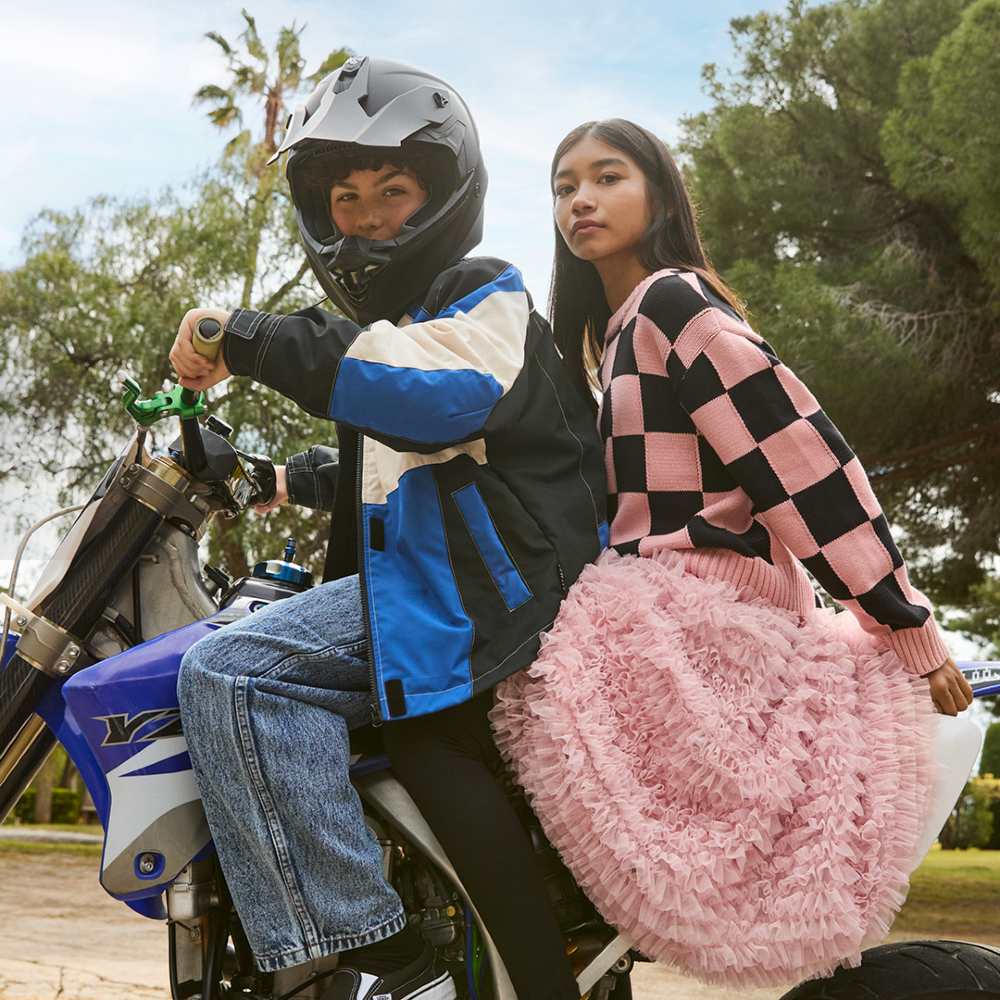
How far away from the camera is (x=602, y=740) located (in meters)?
1.88

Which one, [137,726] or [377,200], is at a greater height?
[377,200]

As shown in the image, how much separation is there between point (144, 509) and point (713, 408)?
1.05 meters

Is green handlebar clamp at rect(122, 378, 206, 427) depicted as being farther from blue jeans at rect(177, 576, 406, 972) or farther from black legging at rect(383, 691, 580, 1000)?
black legging at rect(383, 691, 580, 1000)

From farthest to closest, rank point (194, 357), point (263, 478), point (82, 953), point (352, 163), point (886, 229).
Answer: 1. point (886, 229)
2. point (82, 953)
3. point (263, 478)
4. point (352, 163)
5. point (194, 357)

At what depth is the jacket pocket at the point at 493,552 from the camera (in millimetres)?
1935

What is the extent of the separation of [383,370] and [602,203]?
0.80 meters

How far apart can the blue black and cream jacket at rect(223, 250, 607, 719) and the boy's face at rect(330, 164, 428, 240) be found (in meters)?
0.26

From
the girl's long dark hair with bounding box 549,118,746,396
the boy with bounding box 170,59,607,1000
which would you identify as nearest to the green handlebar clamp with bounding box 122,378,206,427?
the boy with bounding box 170,59,607,1000

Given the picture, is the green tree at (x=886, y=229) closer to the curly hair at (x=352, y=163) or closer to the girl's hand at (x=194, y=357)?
the curly hair at (x=352, y=163)

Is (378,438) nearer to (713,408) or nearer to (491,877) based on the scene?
(713,408)

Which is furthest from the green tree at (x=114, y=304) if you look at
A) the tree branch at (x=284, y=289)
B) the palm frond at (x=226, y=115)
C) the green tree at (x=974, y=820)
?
the green tree at (x=974, y=820)

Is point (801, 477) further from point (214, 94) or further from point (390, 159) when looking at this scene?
point (214, 94)

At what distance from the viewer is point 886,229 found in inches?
441

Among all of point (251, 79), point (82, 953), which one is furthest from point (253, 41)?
point (82, 953)
